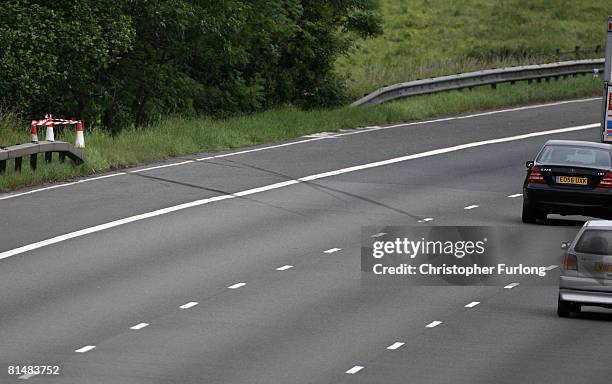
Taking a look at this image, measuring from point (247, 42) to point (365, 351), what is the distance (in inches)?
1051

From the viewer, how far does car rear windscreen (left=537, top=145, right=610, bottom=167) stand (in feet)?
83.7

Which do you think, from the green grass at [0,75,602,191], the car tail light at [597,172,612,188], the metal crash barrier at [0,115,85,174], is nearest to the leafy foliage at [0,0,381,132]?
the green grass at [0,75,602,191]

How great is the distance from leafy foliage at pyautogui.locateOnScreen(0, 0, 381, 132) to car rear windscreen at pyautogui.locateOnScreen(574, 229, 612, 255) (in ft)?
59.5

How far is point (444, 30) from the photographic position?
80750 millimetres

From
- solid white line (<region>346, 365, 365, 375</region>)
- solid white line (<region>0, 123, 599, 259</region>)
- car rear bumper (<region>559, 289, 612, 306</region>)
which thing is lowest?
solid white line (<region>0, 123, 599, 259</region>)

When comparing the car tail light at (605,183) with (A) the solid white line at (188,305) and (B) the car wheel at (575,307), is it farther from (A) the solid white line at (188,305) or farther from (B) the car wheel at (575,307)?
(A) the solid white line at (188,305)

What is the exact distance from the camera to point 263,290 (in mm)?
19500

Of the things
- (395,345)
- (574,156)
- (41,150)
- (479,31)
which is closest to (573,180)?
(574,156)

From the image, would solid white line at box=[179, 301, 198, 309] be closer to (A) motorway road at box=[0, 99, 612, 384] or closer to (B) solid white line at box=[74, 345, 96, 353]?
(A) motorway road at box=[0, 99, 612, 384]

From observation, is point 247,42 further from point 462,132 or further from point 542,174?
point 542,174

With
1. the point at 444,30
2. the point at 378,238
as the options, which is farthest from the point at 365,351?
the point at 444,30

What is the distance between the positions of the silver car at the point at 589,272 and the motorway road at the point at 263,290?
1.11ft

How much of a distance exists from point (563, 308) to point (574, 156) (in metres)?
7.86

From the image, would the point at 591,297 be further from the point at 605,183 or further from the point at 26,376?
the point at 605,183
